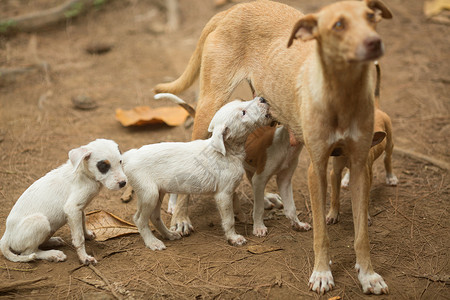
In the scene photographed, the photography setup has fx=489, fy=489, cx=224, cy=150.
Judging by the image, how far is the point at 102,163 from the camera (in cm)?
412

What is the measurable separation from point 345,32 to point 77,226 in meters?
2.70

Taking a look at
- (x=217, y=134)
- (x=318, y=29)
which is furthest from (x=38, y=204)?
(x=318, y=29)

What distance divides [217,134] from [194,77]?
4.71 ft

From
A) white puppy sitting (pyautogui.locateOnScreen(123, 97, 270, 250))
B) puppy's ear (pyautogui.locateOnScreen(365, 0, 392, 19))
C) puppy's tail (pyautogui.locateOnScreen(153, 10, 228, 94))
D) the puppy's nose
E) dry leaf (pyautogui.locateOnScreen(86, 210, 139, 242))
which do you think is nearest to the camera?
the puppy's nose

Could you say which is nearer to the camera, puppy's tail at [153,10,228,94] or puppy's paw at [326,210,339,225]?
puppy's paw at [326,210,339,225]

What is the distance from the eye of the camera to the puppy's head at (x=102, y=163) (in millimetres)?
4113

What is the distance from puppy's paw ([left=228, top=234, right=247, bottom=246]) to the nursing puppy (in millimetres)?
258

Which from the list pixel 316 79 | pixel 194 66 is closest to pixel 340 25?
pixel 316 79

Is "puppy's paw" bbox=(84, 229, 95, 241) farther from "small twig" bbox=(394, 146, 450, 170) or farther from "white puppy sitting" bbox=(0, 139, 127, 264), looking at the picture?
"small twig" bbox=(394, 146, 450, 170)

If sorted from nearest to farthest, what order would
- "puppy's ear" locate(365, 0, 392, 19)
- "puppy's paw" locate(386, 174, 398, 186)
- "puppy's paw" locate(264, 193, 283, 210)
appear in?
"puppy's ear" locate(365, 0, 392, 19) → "puppy's paw" locate(264, 193, 283, 210) → "puppy's paw" locate(386, 174, 398, 186)

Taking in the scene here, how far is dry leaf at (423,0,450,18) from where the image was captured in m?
10.6

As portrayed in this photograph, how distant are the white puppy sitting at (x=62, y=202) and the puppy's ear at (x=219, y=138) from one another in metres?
0.89

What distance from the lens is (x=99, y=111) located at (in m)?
7.85

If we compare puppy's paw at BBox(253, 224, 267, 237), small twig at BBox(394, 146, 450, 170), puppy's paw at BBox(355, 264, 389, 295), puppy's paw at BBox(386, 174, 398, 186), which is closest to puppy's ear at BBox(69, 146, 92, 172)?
puppy's paw at BBox(253, 224, 267, 237)
